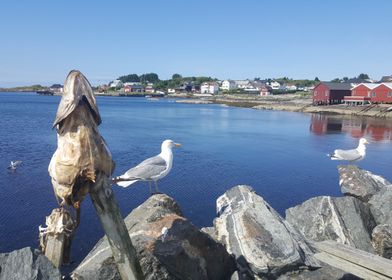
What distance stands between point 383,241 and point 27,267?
8146mm

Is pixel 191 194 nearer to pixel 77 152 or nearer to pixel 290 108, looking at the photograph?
pixel 77 152

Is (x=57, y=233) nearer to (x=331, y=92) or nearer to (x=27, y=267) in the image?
(x=27, y=267)

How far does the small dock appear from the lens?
6.25m

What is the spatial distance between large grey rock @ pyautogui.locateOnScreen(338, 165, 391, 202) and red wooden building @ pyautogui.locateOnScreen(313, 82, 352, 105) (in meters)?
84.7

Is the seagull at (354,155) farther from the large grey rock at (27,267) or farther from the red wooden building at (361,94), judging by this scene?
the red wooden building at (361,94)

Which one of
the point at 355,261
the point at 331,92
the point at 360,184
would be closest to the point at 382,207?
the point at 360,184

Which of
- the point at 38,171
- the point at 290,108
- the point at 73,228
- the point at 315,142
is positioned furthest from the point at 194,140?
the point at 290,108

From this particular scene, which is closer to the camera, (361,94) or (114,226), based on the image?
(114,226)

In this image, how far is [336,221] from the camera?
387 inches

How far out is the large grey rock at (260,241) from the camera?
22.5 feet

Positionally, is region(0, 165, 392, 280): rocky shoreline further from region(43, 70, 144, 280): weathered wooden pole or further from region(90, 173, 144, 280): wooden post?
region(43, 70, 144, 280): weathered wooden pole

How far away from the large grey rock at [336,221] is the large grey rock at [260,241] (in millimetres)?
2261

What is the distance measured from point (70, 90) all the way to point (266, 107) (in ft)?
335

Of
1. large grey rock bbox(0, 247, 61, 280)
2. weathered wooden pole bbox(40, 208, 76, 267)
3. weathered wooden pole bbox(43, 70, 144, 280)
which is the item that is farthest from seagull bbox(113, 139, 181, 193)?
weathered wooden pole bbox(43, 70, 144, 280)
